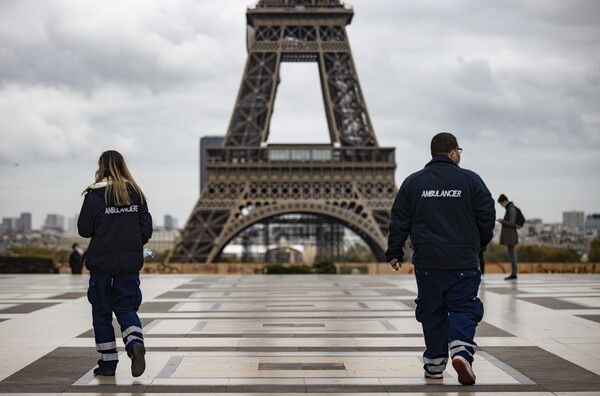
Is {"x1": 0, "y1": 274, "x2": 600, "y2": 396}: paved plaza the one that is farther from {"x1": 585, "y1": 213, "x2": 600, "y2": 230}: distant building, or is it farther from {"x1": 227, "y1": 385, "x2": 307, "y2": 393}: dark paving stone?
{"x1": 585, "y1": 213, "x2": 600, "y2": 230}: distant building

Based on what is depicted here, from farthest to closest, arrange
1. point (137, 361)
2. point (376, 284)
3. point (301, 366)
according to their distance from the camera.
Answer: point (376, 284) → point (301, 366) → point (137, 361)

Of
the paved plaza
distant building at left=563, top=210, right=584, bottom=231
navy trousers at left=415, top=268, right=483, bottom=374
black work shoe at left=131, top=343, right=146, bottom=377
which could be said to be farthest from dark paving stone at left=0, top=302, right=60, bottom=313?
distant building at left=563, top=210, right=584, bottom=231

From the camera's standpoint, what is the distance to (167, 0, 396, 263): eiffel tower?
53.4m

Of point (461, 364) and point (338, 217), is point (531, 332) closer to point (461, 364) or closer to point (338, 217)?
point (461, 364)

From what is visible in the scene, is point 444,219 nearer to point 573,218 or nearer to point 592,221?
point 592,221

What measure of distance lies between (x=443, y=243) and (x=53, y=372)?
359 cm

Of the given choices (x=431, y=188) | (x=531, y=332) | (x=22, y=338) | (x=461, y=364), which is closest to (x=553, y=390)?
(x=461, y=364)

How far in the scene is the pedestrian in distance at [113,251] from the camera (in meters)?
7.71

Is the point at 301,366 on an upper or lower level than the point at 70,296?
lower

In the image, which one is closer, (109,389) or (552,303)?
(109,389)

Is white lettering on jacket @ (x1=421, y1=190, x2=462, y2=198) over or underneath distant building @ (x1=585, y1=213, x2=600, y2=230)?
underneath

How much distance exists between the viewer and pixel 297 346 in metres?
9.41

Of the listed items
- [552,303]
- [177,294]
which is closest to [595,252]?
[177,294]

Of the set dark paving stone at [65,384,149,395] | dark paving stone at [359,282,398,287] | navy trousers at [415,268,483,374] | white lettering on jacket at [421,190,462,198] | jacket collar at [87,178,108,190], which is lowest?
dark paving stone at [65,384,149,395]
